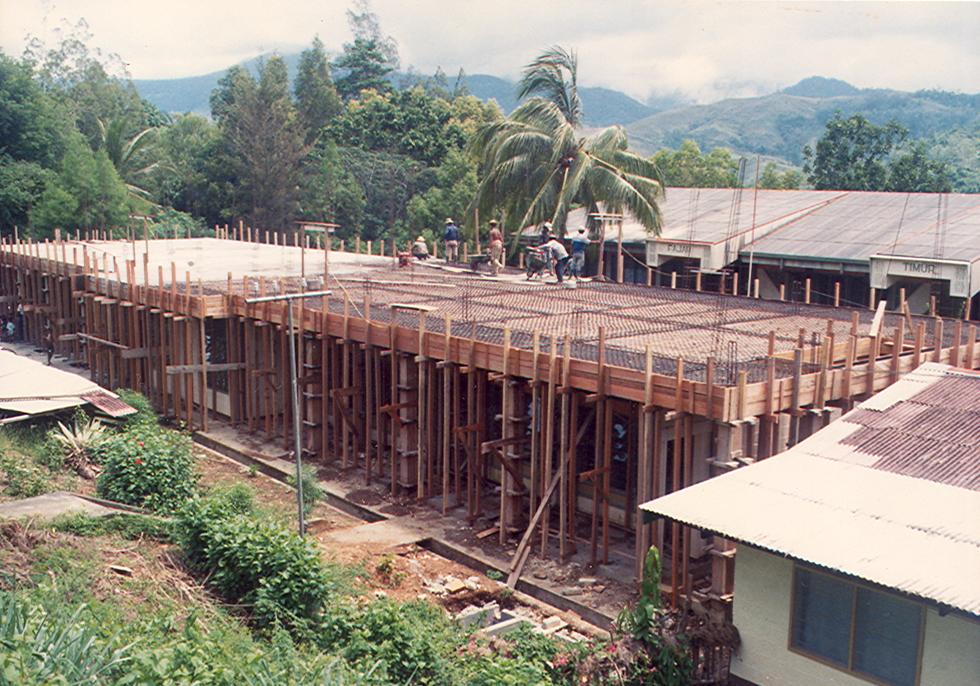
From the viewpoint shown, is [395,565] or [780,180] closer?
[395,565]

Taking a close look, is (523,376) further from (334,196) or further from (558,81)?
(334,196)

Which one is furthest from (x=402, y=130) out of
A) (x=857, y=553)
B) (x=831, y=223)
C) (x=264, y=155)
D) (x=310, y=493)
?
(x=857, y=553)

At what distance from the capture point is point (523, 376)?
15453mm

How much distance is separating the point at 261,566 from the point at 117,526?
2826mm

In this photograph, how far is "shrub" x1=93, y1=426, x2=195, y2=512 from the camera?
1516 cm

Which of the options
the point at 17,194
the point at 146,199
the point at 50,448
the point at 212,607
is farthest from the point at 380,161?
the point at 212,607

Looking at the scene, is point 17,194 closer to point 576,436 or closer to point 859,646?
point 576,436

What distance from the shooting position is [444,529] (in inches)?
653

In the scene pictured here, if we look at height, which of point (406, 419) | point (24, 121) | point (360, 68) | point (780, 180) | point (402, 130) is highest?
point (360, 68)

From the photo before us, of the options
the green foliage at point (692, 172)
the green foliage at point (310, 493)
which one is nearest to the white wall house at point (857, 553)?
the green foliage at point (310, 493)

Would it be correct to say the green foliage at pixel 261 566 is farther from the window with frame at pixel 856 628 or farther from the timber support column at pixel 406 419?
the timber support column at pixel 406 419

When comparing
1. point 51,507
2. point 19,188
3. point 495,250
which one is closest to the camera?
point 51,507

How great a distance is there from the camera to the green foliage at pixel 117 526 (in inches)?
501

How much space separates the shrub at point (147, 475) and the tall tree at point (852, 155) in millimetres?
38036
